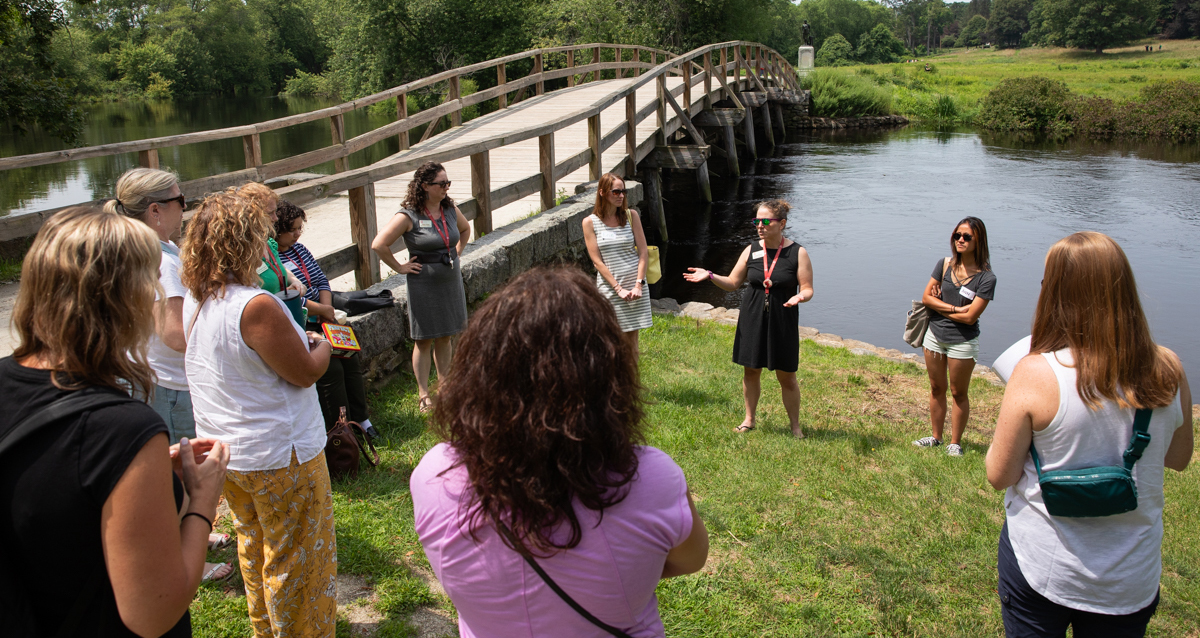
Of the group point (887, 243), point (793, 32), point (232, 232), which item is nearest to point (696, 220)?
point (887, 243)

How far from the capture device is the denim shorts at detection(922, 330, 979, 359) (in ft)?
15.6

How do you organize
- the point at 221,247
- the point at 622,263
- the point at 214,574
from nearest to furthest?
1. the point at 221,247
2. the point at 214,574
3. the point at 622,263

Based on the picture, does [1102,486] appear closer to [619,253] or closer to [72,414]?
[72,414]

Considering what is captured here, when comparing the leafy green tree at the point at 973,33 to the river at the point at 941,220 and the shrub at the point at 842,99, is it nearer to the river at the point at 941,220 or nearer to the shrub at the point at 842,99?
the shrub at the point at 842,99

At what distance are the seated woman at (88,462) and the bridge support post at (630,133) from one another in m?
9.86

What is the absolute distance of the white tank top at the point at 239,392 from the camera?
2424mm

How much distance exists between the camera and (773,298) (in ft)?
15.9

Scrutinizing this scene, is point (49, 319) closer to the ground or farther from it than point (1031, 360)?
farther from it

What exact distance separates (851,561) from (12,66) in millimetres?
19720

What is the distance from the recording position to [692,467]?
4.31 m

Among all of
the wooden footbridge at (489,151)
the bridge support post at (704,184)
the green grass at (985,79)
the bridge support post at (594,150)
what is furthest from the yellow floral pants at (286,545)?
the green grass at (985,79)

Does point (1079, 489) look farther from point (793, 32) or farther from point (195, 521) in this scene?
point (793, 32)

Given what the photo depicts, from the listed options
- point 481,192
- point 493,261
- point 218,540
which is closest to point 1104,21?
point 481,192

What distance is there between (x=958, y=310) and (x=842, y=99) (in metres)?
32.5
